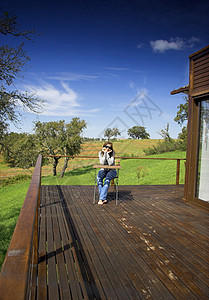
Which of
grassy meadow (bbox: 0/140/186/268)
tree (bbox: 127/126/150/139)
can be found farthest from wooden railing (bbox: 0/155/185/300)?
tree (bbox: 127/126/150/139)

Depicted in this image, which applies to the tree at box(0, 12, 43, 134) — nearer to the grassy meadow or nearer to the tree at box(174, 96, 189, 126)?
the grassy meadow

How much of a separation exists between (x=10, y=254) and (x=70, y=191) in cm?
482

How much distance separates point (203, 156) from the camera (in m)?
4.17

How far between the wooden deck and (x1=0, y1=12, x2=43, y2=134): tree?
4579mm

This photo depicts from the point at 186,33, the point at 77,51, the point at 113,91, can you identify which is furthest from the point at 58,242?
the point at 113,91

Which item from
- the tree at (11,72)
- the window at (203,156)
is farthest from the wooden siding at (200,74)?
the tree at (11,72)

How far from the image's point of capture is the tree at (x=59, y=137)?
17.7 metres

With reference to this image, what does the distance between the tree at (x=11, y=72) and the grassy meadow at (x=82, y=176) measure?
3468 mm

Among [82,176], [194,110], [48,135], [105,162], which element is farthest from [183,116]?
[105,162]

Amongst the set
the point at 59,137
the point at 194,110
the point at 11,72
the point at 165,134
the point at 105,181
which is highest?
the point at 11,72

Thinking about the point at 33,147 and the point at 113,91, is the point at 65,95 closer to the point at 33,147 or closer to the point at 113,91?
the point at 113,91

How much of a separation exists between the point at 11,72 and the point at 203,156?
6698mm

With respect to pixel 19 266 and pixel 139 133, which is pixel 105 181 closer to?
pixel 19 266

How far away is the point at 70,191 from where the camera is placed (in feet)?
17.5
